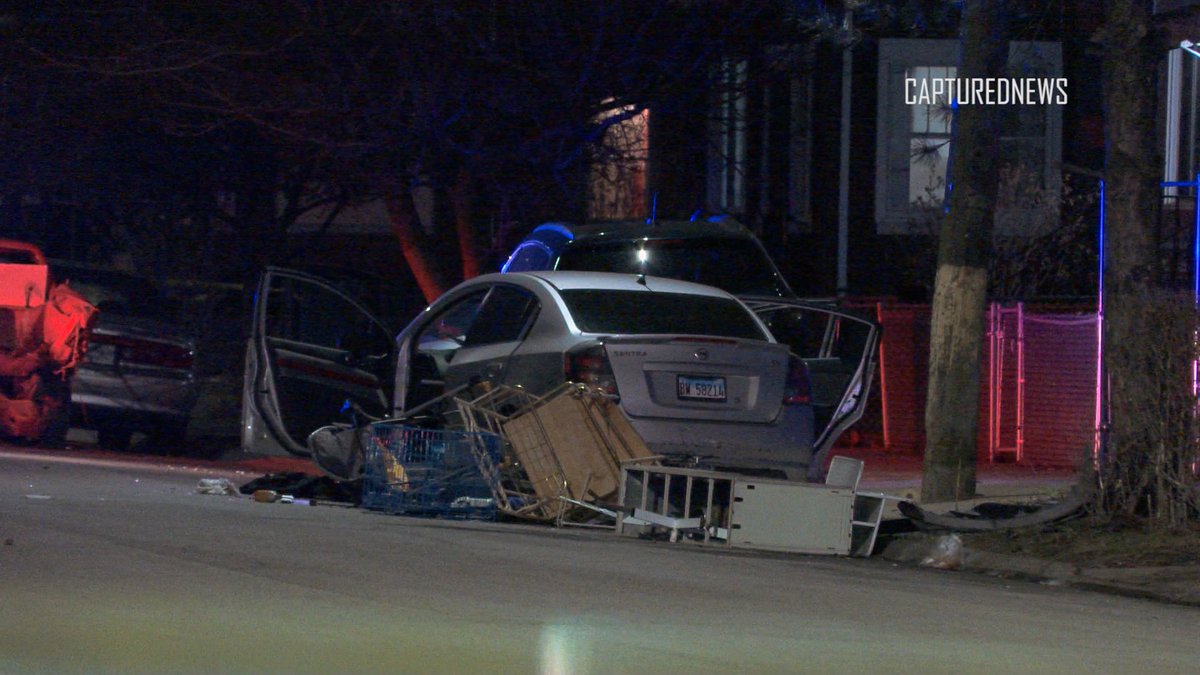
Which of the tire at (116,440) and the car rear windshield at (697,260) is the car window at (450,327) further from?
the tire at (116,440)

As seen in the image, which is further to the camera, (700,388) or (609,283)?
(609,283)

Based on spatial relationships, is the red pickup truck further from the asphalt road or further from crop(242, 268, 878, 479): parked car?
the asphalt road

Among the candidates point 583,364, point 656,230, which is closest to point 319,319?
point 656,230

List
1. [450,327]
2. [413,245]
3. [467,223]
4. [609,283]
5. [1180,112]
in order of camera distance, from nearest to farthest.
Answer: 1. [609,283]
2. [450,327]
3. [467,223]
4. [413,245]
5. [1180,112]

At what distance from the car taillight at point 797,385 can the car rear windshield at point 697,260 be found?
260 cm

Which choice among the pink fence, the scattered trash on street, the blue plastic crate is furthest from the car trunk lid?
the pink fence

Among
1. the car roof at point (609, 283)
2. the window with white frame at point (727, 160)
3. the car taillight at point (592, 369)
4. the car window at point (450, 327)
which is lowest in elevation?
the car taillight at point (592, 369)

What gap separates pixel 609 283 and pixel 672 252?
7.72 ft

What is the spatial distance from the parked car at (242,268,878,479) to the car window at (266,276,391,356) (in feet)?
0.10

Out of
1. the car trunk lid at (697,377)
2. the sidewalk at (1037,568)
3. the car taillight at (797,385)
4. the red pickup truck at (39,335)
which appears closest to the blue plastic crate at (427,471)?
the car trunk lid at (697,377)

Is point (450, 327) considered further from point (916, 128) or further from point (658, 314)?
point (916, 128)

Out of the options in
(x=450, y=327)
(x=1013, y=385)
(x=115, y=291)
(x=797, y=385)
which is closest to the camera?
(x=797, y=385)

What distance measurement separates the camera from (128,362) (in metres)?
14.5

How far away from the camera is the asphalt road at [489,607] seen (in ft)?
20.2
